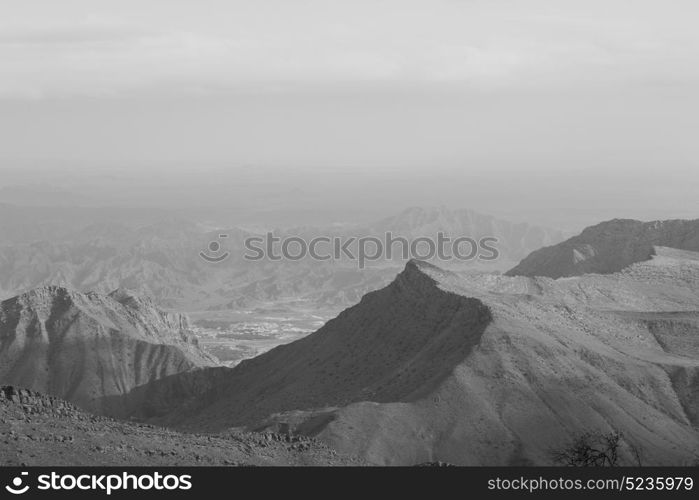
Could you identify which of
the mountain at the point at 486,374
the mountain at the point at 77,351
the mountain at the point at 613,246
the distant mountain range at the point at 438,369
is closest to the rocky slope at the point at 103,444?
the distant mountain range at the point at 438,369

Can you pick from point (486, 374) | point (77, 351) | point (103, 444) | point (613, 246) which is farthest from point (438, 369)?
point (613, 246)

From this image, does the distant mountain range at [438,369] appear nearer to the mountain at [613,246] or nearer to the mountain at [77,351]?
the mountain at [77,351]

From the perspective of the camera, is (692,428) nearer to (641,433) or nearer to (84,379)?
(641,433)

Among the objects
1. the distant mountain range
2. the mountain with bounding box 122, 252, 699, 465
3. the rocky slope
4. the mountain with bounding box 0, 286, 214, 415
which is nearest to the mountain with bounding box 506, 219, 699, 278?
the distant mountain range

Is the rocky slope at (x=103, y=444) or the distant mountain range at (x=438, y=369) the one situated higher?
the rocky slope at (x=103, y=444)

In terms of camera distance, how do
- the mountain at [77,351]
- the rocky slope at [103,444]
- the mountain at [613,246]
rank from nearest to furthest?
the rocky slope at [103,444] < the mountain at [77,351] < the mountain at [613,246]

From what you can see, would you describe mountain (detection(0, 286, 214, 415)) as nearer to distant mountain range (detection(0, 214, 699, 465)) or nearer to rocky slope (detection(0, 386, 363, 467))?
distant mountain range (detection(0, 214, 699, 465))
